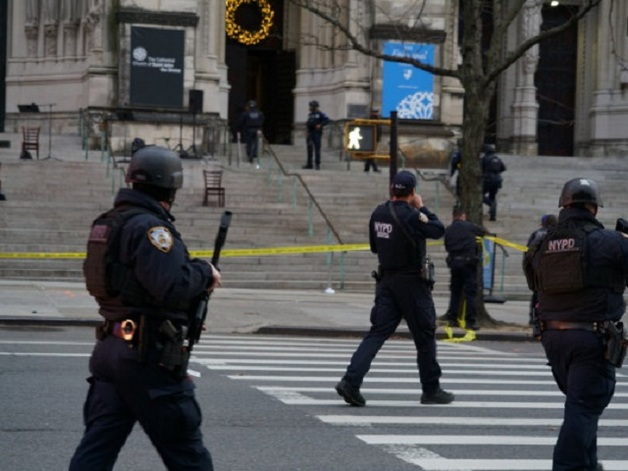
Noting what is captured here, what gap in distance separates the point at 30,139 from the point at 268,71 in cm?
961

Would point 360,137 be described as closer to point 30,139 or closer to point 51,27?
point 30,139

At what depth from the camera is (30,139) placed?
37.7 metres

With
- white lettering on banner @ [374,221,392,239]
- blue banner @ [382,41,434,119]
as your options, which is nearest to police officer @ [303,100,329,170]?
blue banner @ [382,41,434,119]

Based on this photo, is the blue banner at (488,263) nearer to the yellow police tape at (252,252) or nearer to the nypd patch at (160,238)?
the yellow police tape at (252,252)

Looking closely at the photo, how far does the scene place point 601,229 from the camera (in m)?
8.95

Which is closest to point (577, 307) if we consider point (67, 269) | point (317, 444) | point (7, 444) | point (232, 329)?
point (317, 444)

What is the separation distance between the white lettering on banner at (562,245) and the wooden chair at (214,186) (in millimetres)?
22558

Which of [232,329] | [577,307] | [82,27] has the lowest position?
[232,329]

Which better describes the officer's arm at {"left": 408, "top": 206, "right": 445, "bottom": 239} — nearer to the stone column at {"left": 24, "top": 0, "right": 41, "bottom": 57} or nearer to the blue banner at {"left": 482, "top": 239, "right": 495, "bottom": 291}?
the blue banner at {"left": 482, "top": 239, "right": 495, "bottom": 291}

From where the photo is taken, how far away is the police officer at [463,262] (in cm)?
2159

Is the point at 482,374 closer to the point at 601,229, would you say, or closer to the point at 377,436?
the point at 377,436

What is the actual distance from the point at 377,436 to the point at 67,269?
663 inches

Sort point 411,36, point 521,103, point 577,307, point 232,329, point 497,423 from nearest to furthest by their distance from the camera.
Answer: point 577,307 < point 497,423 < point 232,329 < point 411,36 < point 521,103

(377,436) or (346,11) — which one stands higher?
(346,11)
